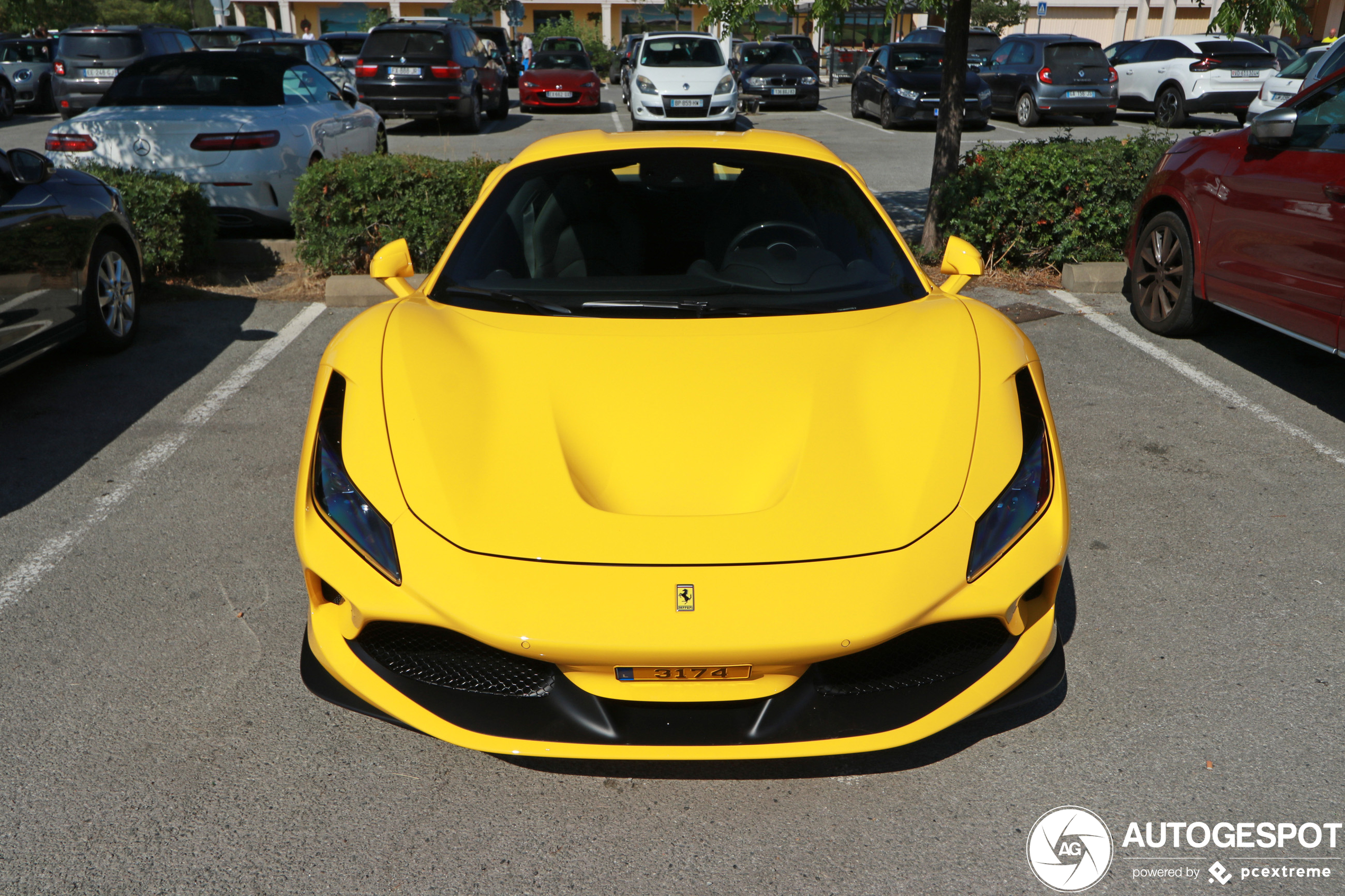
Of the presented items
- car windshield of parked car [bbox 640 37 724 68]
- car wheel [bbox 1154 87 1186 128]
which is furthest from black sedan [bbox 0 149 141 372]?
car wheel [bbox 1154 87 1186 128]

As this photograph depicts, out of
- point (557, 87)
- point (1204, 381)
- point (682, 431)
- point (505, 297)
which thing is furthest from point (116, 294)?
point (557, 87)

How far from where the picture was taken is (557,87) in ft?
72.3

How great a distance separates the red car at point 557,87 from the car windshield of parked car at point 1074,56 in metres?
9.42

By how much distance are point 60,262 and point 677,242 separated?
3597 millimetres

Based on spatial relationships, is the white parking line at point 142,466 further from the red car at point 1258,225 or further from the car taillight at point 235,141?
the red car at point 1258,225

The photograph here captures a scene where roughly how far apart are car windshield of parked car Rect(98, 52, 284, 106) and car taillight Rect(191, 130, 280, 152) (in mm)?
652

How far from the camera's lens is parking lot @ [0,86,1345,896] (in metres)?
2.34

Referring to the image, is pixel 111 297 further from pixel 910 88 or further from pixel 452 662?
pixel 910 88

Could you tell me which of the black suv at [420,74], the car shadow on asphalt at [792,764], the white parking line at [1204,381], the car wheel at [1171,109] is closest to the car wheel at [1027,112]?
the car wheel at [1171,109]

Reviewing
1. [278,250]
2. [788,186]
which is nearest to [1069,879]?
[788,186]

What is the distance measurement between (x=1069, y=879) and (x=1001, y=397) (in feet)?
3.94

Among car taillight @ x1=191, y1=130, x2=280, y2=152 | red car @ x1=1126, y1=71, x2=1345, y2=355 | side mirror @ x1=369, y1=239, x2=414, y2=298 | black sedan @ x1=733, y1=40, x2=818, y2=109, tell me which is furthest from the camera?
black sedan @ x1=733, y1=40, x2=818, y2=109

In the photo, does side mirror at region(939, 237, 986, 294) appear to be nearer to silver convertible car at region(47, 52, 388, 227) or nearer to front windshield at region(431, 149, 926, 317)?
front windshield at region(431, 149, 926, 317)

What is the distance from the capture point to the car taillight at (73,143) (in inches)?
316
